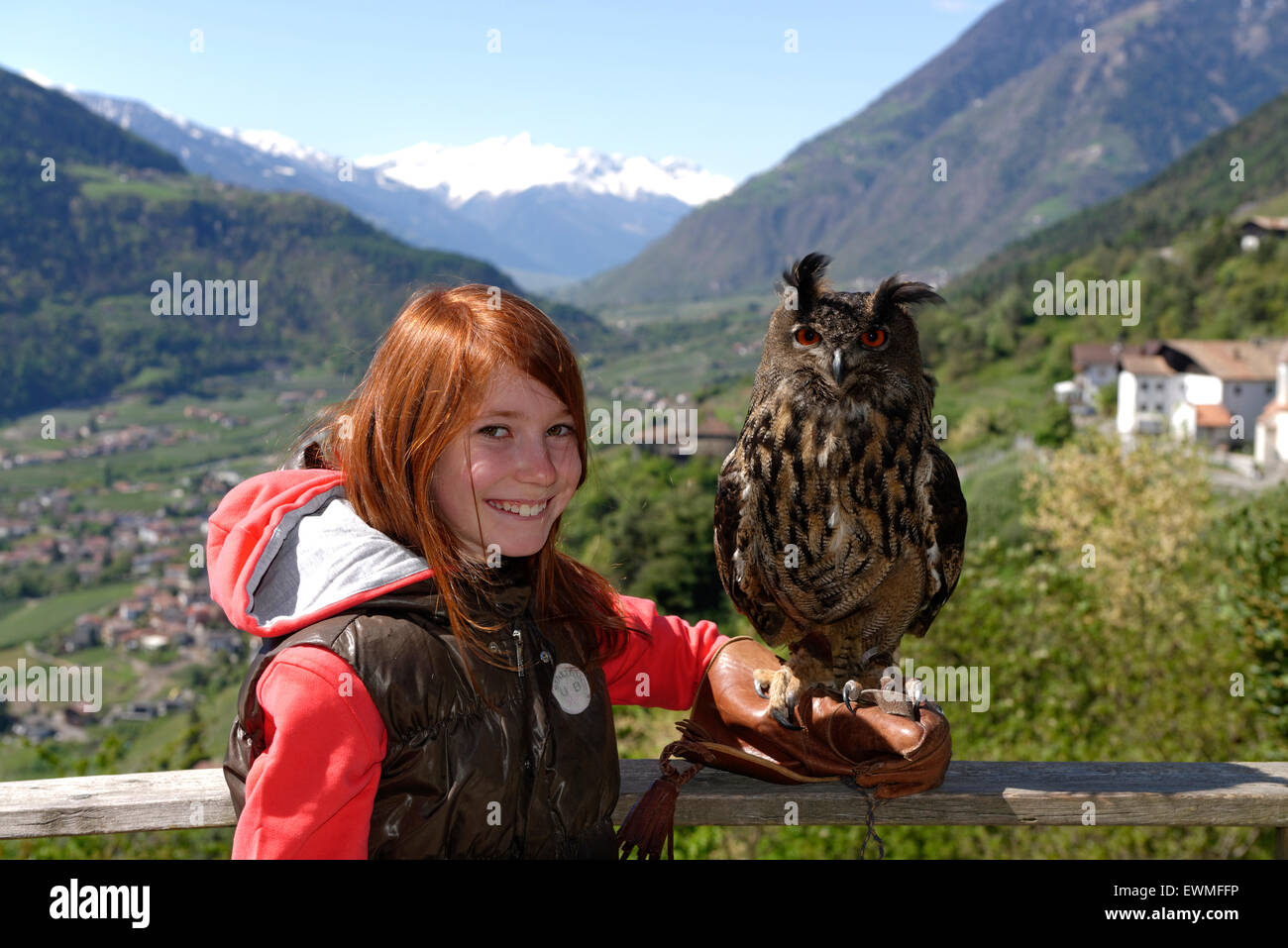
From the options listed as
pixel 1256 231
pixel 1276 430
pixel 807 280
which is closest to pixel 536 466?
pixel 807 280

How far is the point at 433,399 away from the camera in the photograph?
212 centimetres

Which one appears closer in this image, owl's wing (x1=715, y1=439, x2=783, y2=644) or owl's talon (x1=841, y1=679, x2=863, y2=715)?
owl's talon (x1=841, y1=679, x2=863, y2=715)

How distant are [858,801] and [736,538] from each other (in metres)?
1.00

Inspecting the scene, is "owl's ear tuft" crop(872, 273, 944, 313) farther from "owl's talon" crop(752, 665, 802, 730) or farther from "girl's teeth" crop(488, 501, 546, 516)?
"girl's teeth" crop(488, 501, 546, 516)

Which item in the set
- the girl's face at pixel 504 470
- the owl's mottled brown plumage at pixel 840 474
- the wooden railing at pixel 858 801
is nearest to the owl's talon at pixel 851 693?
the owl's mottled brown plumage at pixel 840 474

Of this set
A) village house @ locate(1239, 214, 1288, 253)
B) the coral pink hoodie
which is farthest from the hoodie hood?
village house @ locate(1239, 214, 1288, 253)

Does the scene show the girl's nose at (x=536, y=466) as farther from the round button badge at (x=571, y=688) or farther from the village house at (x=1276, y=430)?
the village house at (x=1276, y=430)

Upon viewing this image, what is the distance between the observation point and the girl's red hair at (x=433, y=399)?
6.93 feet

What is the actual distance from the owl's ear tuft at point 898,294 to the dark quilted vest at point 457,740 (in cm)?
165

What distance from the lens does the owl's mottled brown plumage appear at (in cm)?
312

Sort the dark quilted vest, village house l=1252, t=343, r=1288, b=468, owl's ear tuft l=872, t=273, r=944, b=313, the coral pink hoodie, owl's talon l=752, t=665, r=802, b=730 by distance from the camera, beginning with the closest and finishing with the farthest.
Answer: the coral pink hoodie → the dark quilted vest → owl's talon l=752, t=665, r=802, b=730 → owl's ear tuft l=872, t=273, r=944, b=313 → village house l=1252, t=343, r=1288, b=468

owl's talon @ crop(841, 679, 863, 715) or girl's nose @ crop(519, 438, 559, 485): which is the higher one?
girl's nose @ crop(519, 438, 559, 485)

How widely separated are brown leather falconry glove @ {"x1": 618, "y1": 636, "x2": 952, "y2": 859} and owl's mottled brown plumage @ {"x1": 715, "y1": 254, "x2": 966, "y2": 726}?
0.70ft
